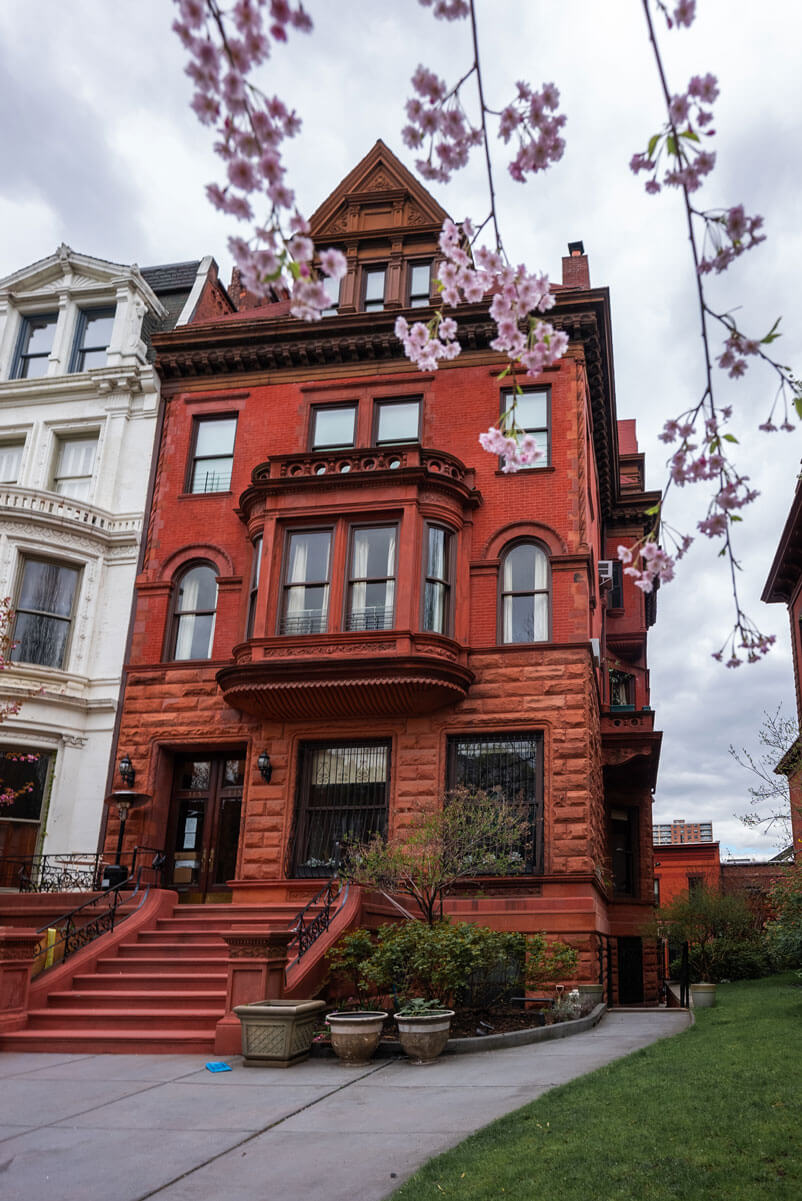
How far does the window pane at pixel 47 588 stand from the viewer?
23656 millimetres

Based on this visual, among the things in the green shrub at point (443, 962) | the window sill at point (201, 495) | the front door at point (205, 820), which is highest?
the window sill at point (201, 495)

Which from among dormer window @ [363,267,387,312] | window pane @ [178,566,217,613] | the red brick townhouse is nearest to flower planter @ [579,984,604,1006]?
the red brick townhouse

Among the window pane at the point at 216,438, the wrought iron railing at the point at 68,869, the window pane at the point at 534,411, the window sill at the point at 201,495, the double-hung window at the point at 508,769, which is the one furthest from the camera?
the window pane at the point at 216,438

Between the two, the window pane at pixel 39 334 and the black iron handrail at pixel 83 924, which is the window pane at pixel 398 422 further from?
the black iron handrail at pixel 83 924

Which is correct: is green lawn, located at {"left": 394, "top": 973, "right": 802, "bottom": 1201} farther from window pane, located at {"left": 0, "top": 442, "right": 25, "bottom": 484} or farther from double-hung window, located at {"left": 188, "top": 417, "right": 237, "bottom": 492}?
window pane, located at {"left": 0, "top": 442, "right": 25, "bottom": 484}

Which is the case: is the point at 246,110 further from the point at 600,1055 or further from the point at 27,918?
the point at 27,918

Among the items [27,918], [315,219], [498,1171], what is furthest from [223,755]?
[498,1171]

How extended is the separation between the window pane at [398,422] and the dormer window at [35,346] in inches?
389

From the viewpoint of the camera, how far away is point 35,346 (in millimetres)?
28000

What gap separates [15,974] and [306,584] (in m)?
10.6

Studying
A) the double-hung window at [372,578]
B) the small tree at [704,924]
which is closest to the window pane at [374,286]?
the double-hung window at [372,578]

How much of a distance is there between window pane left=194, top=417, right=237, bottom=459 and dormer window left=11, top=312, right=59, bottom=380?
5.29 m

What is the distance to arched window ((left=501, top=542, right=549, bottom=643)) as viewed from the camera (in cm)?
2198

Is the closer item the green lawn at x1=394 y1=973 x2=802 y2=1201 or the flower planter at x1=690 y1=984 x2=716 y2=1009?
the green lawn at x1=394 y1=973 x2=802 y2=1201
